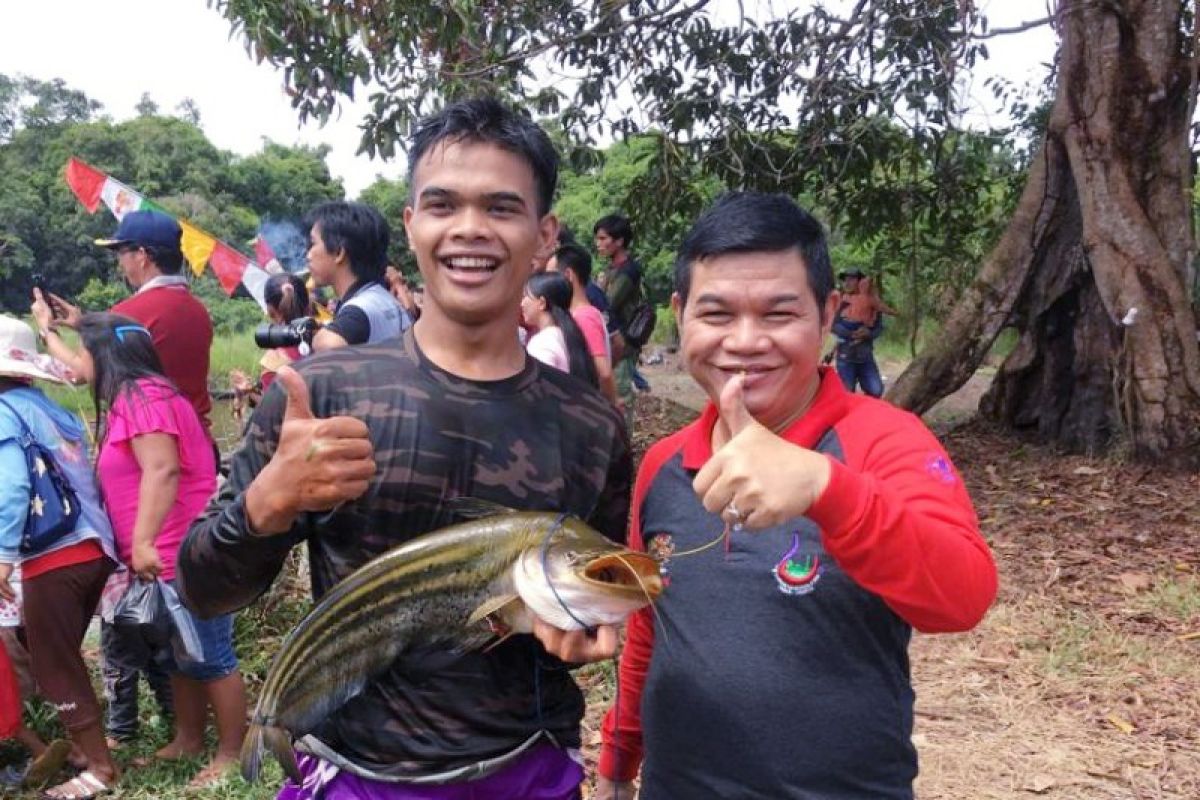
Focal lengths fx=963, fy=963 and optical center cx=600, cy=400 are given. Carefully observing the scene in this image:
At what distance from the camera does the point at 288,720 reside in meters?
1.56

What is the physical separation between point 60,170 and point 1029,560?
108 feet

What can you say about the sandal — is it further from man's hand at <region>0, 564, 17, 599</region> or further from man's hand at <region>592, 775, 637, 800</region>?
man's hand at <region>592, 775, 637, 800</region>

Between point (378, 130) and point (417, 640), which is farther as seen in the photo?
point (378, 130)

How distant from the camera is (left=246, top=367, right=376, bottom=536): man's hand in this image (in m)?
1.35

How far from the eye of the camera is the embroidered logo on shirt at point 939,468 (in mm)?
1465

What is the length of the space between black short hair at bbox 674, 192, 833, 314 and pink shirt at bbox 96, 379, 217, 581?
2.47m

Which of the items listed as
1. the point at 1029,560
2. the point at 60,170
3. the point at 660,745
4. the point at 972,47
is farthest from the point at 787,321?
the point at 60,170

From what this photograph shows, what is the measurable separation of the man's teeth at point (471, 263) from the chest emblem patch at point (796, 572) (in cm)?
67

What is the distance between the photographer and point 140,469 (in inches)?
138

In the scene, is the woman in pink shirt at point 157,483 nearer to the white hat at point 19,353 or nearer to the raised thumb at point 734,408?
the white hat at point 19,353

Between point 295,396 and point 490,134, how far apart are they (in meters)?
0.56

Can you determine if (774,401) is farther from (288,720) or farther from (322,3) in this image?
(322,3)

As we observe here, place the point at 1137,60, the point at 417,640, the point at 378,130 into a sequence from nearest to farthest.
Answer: the point at 417,640
the point at 378,130
the point at 1137,60

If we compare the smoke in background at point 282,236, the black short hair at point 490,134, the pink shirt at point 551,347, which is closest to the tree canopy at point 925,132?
the pink shirt at point 551,347
